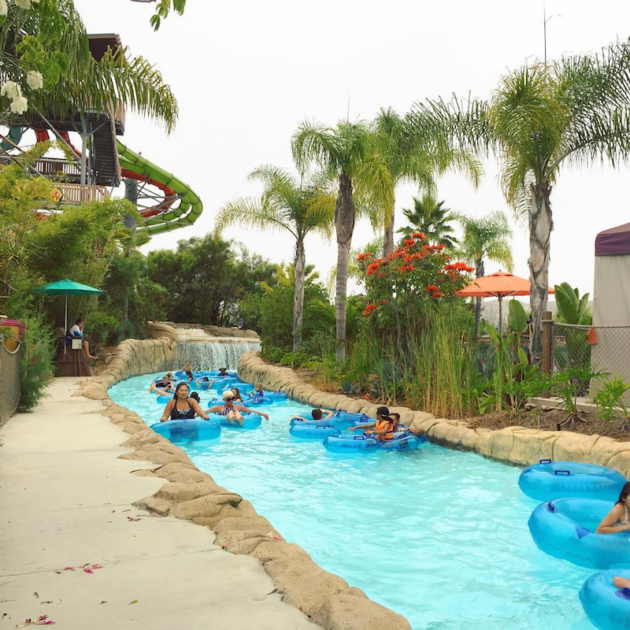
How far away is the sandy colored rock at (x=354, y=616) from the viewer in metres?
2.58

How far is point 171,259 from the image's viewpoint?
37.1 metres

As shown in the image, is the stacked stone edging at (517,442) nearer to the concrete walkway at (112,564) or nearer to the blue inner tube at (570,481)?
the blue inner tube at (570,481)

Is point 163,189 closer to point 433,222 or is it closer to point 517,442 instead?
point 433,222

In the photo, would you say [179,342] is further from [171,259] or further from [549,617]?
[549,617]

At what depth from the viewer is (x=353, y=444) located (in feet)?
30.0

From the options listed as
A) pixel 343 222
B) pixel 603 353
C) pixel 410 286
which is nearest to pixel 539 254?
pixel 603 353

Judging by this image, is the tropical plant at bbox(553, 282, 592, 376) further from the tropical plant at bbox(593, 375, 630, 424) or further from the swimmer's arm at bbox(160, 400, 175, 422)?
the swimmer's arm at bbox(160, 400, 175, 422)

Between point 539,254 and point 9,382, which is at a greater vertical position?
point 539,254

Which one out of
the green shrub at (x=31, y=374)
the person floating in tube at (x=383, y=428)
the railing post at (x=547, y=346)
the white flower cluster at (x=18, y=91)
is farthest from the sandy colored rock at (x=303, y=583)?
the green shrub at (x=31, y=374)

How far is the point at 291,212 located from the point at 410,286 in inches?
344

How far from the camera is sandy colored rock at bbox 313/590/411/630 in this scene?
2.58m

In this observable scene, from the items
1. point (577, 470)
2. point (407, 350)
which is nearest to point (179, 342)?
point (407, 350)

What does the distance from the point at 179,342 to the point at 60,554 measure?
872 inches

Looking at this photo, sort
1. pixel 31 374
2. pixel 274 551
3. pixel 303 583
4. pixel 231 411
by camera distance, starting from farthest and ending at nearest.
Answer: pixel 231 411 < pixel 31 374 < pixel 274 551 < pixel 303 583
